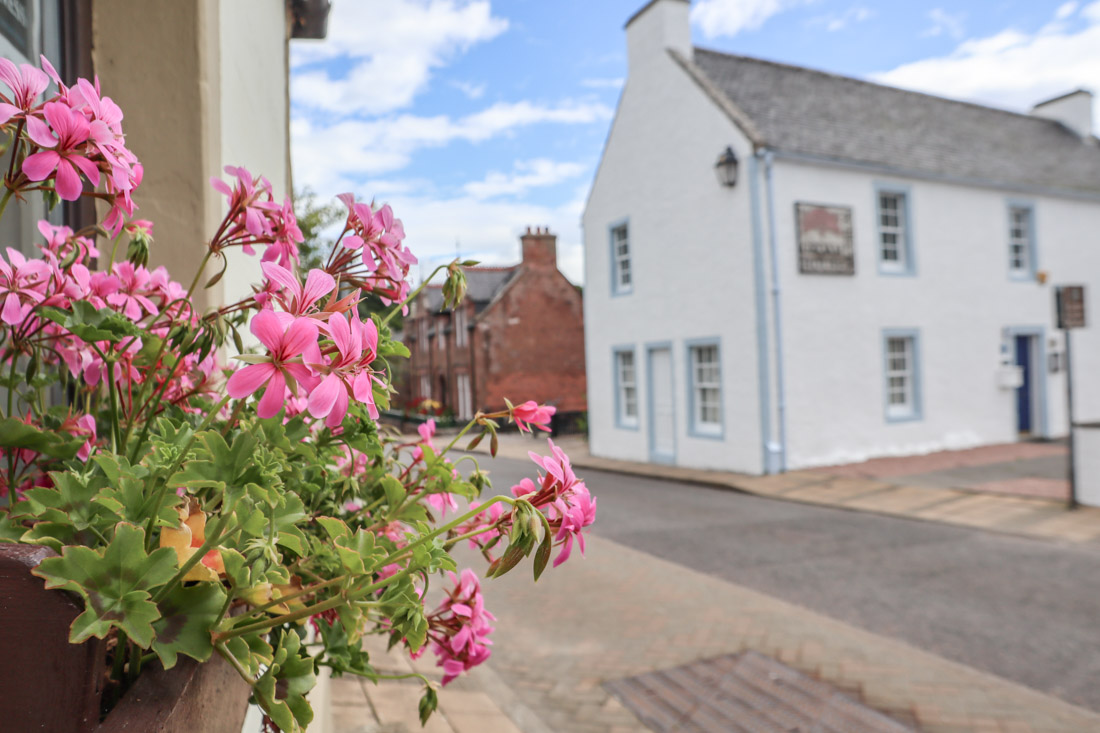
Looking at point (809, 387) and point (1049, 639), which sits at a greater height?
point (809, 387)

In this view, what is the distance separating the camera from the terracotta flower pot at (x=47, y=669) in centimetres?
67

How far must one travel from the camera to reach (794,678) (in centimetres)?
431

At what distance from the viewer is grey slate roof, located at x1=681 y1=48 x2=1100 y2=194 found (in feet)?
47.3

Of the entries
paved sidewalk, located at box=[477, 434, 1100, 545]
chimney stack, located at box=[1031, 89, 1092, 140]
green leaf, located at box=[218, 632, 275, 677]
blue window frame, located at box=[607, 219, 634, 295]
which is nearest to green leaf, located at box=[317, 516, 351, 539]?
green leaf, located at box=[218, 632, 275, 677]

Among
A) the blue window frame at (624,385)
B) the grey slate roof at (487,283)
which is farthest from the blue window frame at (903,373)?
the grey slate roof at (487,283)

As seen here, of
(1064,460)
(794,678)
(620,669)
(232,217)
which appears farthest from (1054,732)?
(1064,460)

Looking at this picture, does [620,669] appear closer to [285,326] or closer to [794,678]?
[794,678]

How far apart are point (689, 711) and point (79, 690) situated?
367 cm

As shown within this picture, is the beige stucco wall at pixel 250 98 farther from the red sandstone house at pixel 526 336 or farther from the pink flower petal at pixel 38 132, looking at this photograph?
the red sandstone house at pixel 526 336

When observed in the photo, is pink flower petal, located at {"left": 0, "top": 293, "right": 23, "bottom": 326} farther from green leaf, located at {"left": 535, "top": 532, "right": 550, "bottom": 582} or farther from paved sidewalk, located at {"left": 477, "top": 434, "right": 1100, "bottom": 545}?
paved sidewalk, located at {"left": 477, "top": 434, "right": 1100, "bottom": 545}

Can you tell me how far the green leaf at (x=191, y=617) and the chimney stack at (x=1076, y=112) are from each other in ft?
82.4

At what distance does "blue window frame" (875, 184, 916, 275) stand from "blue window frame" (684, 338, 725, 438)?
11.8ft

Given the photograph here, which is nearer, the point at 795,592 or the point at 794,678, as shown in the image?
the point at 794,678

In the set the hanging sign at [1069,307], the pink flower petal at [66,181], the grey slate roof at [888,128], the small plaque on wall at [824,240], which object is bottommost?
the pink flower petal at [66,181]
